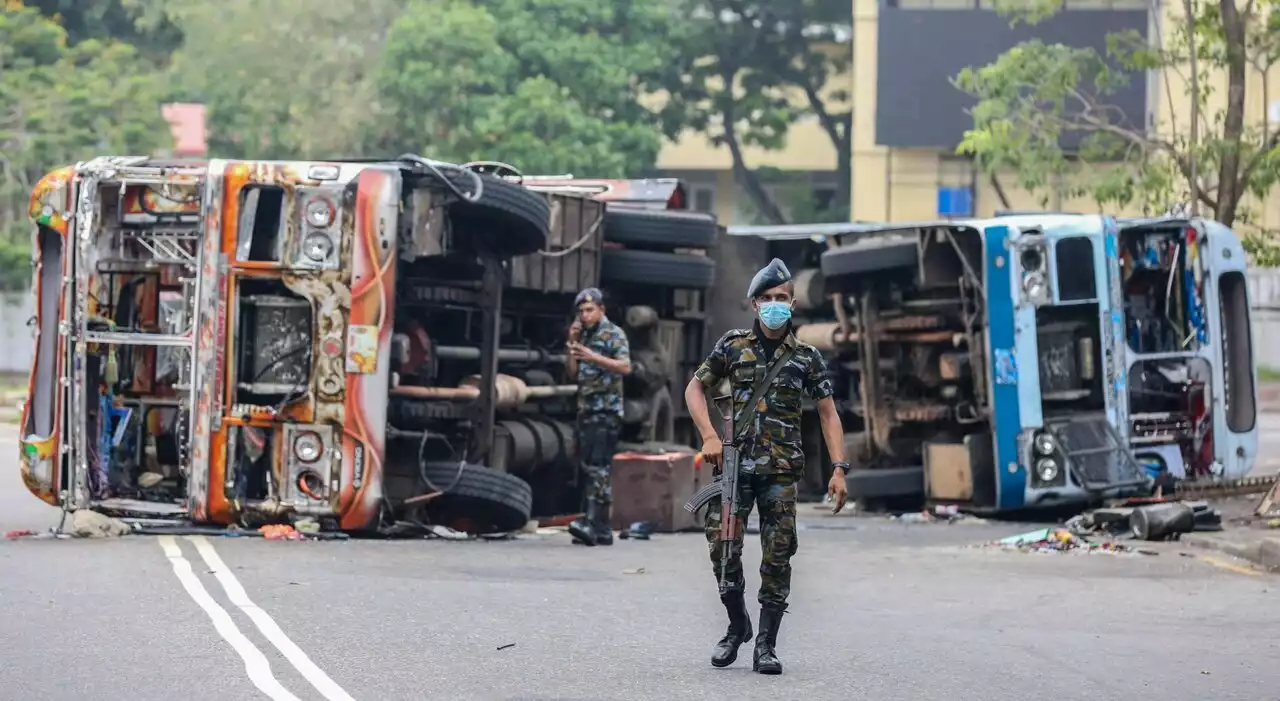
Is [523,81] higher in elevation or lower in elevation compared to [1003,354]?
higher

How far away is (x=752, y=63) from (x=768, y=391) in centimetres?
3941

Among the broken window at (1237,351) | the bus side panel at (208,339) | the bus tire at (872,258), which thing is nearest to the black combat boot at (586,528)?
the bus side panel at (208,339)

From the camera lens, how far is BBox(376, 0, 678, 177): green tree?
1655 inches

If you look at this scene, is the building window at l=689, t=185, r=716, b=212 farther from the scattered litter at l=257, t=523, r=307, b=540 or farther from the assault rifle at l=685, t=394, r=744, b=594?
the assault rifle at l=685, t=394, r=744, b=594

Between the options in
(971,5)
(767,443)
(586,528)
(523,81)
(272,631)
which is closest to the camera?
(767,443)

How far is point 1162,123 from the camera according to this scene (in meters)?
21.3

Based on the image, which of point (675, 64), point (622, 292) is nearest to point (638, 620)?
point (622, 292)

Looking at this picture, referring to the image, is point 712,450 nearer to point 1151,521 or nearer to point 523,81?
point 1151,521

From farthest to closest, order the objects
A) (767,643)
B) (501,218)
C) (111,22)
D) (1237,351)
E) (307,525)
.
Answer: (111,22)
(1237,351)
(501,218)
(307,525)
(767,643)

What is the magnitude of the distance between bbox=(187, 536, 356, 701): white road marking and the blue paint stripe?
6.41 metres

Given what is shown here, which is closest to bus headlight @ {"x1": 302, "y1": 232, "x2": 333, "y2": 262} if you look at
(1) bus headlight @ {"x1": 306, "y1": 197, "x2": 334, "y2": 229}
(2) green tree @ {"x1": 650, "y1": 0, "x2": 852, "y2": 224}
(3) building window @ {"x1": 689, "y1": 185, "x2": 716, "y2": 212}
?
(1) bus headlight @ {"x1": 306, "y1": 197, "x2": 334, "y2": 229}

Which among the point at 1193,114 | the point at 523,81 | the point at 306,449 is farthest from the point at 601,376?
the point at 523,81

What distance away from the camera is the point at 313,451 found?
1298 centimetres

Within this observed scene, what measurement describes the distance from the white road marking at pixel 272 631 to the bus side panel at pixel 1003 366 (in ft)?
21.0
